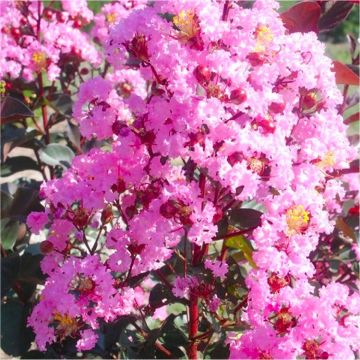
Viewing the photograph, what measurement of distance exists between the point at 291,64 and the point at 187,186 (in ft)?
0.90

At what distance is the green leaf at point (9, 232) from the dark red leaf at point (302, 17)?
0.89 meters

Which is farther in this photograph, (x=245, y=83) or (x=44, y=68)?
(x=44, y=68)

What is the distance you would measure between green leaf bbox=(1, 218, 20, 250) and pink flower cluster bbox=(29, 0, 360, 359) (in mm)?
526

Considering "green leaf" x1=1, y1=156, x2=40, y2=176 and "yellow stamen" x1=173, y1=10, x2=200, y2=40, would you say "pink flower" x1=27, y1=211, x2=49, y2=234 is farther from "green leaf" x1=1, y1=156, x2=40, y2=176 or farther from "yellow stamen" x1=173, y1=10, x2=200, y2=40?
"green leaf" x1=1, y1=156, x2=40, y2=176

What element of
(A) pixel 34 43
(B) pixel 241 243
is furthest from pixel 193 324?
(A) pixel 34 43

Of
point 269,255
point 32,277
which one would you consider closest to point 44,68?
point 32,277

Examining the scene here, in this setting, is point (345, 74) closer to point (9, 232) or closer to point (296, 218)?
point (296, 218)

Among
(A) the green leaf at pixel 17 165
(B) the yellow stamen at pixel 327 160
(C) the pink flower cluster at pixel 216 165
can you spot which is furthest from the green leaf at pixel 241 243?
(A) the green leaf at pixel 17 165

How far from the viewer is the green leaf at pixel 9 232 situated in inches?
68.5

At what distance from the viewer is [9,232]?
1752 mm

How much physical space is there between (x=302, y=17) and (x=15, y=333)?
103 cm

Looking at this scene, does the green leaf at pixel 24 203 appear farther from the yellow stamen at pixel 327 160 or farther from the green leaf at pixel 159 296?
the yellow stamen at pixel 327 160

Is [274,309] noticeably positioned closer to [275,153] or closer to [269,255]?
[269,255]

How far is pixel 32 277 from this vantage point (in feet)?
5.33
